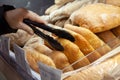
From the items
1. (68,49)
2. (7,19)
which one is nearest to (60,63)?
(68,49)

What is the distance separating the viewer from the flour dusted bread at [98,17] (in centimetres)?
109

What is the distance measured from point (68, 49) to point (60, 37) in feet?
0.22

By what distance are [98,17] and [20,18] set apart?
13.5 inches

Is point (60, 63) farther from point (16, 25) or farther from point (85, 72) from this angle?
point (16, 25)

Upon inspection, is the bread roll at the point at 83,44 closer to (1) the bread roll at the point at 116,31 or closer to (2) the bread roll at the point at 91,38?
(2) the bread roll at the point at 91,38

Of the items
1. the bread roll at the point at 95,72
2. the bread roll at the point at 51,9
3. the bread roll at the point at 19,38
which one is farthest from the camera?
the bread roll at the point at 51,9

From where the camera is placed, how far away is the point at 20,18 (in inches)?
42.0

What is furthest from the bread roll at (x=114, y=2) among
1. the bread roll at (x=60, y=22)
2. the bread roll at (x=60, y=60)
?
the bread roll at (x=60, y=60)

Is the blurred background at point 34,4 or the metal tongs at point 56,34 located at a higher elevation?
the metal tongs at point 56,34

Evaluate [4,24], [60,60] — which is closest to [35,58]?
[60,60]

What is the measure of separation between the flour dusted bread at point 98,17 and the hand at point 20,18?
186mm

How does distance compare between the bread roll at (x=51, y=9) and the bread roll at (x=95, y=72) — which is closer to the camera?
the bread roll at (x=95, y=72)

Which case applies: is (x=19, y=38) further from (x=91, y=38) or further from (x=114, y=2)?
(x=114, y=2)

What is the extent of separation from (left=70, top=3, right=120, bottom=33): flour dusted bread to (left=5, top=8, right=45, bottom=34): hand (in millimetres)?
186
